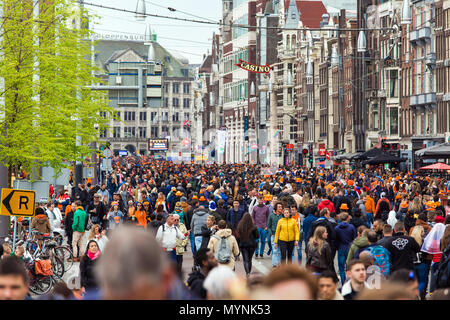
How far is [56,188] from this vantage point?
3684 centimetres

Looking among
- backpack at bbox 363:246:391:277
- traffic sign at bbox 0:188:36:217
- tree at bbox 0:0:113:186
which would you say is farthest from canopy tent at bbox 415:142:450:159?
backpack at bbox 363:246:391:277

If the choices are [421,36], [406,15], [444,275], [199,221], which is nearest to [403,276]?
[444,275]

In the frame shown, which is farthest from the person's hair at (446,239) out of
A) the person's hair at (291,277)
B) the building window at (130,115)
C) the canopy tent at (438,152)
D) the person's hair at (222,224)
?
the building window at (130,115)

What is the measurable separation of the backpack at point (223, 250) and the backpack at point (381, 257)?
3394 millimetres

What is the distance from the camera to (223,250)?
1534cm

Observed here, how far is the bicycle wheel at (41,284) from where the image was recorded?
1670cm

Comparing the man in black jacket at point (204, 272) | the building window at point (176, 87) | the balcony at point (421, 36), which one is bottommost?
the man in black jacket at point (204, 272)

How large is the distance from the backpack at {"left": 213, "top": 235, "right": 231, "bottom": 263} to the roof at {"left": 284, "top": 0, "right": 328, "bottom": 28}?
107199mm

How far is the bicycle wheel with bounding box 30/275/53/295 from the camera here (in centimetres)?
1670

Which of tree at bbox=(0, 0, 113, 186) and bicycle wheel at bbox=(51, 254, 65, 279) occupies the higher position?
tree at bbox=(0, 0, 113, 186)

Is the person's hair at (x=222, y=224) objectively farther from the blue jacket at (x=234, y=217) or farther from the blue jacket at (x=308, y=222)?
the blue jacket at (x=234, y=217)

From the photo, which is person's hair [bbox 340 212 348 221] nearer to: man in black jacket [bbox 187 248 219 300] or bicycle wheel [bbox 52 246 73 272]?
bicycle wheel [bbox 52 246 73 272]

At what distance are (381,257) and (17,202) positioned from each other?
733 centimetres
